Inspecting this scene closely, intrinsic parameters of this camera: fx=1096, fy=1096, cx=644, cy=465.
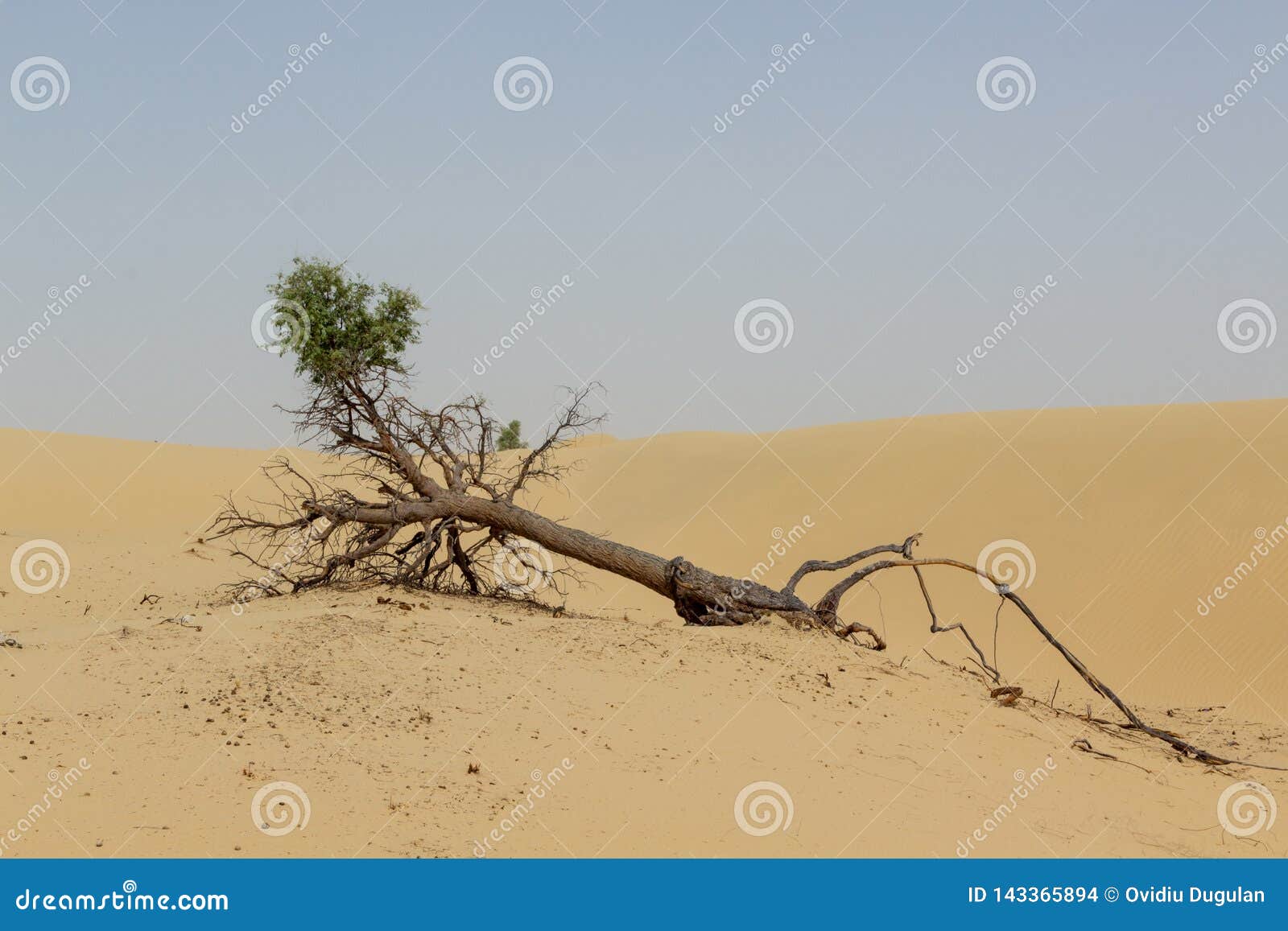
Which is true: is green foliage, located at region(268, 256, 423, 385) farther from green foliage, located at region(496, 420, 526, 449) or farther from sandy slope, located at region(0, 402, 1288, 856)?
green foliage, located at region(496, 420, 526, 449)

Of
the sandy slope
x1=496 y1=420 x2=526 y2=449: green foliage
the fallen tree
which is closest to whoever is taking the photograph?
the sandy slope

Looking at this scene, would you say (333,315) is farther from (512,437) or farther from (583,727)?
(512,437)

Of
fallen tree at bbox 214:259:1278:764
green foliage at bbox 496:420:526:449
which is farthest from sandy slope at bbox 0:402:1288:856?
green foliage at bbox 496:420:526:449

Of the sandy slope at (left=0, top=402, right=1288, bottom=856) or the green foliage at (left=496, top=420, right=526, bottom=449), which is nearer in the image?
the sandy slope at (left=0, top=402, right=1288, bottom=856)

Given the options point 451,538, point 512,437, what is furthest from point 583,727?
point 512,437

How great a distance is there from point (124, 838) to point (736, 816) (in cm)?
274

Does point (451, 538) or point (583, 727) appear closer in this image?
point (583, 727)

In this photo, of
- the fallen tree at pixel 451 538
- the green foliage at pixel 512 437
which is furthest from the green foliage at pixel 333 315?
the green foliage at pixel 512 437

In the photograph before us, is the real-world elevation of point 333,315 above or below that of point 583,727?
above

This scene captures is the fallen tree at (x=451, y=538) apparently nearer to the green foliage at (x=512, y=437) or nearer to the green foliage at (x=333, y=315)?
the green foliage at (x=333, y=315)

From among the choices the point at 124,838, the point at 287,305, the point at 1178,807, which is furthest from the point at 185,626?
the point at 1178,807

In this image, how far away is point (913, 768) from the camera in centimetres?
614

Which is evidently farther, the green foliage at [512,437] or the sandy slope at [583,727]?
the green foliage at [512,437]

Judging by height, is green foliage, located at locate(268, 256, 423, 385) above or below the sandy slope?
above
